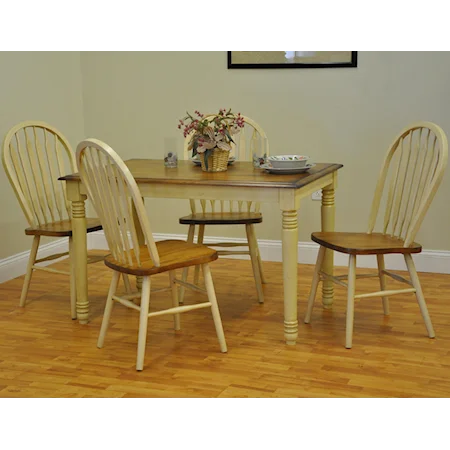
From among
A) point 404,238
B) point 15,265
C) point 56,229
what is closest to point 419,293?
point 404,238

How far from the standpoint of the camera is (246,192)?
2754 millimetres

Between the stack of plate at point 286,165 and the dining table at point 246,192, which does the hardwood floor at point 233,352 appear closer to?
the dining table at point 246,192

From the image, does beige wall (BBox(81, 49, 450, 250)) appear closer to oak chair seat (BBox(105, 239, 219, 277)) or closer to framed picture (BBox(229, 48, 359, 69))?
framed picture (BBox(229, 48, 359, 69))

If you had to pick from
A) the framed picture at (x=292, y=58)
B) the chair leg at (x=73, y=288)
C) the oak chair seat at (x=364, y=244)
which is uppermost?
the framed picture at (x=292, y=58)

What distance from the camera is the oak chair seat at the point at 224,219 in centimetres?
340

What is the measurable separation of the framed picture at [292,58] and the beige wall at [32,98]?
1.13m

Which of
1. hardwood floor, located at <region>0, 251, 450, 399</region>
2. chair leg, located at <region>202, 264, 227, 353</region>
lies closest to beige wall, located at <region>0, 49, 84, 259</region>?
hardwood floor, located at <region>0, 251, 450, 399</region>

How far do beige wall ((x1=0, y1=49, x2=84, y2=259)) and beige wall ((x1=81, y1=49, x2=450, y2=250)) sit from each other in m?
0.13

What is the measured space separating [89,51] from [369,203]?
2162 millimetres

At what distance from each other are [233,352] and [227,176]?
0.76 m

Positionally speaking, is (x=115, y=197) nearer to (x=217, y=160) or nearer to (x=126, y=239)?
(x=126, y=239)

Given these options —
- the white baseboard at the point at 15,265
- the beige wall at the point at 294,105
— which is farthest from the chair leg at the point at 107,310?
the beige wall at the point at 294,105
